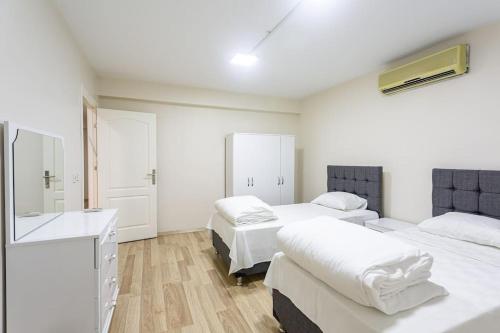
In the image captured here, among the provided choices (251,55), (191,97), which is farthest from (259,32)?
(191,97)

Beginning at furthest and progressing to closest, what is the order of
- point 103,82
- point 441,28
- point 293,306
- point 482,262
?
point 103,82 < point 441,28 < point 482,262 < point 293,306

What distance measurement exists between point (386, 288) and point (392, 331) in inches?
6.6

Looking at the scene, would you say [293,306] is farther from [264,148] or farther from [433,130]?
[264,148]

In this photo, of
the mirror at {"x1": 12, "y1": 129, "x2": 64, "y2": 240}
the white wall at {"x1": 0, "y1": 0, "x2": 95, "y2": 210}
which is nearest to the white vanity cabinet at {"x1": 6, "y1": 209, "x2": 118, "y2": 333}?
the mirror at {"x1": 12, "y1": 129, "x2": 64, "y2": 240}

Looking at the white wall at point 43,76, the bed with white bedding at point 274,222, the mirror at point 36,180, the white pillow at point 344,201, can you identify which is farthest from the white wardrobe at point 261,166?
the mirror at point 36,180

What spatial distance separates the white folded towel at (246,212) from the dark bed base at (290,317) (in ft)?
3.01

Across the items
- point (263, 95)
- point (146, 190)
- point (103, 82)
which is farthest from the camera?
point (263, 95)

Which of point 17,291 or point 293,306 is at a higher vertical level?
point 17,291

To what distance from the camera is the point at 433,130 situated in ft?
8.36

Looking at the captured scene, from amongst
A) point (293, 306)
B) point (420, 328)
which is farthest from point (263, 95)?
point (420, 328)

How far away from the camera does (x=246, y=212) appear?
254 centimetres

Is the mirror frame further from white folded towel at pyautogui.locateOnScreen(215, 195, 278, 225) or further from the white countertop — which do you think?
white folded towel at pyautogui.locateOnScreen(215, 195, 278, 225)

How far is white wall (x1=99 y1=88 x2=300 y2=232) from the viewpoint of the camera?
3912 millimetres

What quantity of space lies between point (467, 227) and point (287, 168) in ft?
8.58
